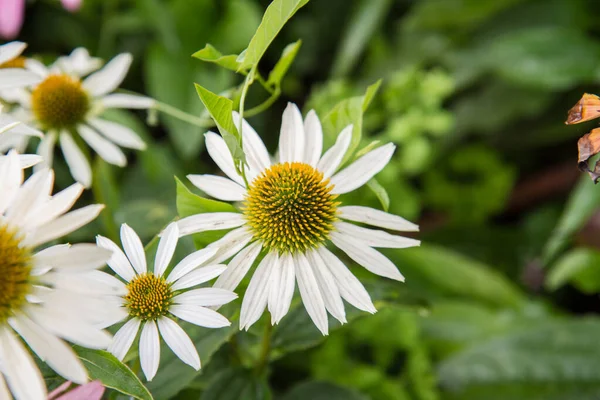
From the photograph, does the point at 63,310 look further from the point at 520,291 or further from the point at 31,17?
the point at 31,17

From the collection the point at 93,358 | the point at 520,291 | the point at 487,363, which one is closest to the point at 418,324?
the point at 487,363

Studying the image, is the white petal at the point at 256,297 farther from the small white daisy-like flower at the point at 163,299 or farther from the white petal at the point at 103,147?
the white petal at the point at 103,147

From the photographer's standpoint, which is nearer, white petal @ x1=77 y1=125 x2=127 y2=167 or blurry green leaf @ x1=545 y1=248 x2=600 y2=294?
white petal @ x1=77 y1=125 x2=127 y2=167

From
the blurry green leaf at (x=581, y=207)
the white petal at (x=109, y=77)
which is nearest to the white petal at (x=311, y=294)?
the white petal at (x=109, y=77)

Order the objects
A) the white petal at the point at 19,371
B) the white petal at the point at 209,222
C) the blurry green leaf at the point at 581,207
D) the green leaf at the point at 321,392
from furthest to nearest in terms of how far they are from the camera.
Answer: the blurry green leaf at the point at 581,207 < the green leaf at the point at 321,392 < the white petal at the point at 209,222 < the white petal at the point at 19,371

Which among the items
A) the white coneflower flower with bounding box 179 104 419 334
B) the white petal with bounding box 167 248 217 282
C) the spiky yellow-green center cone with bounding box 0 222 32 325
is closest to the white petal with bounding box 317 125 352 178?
the white coneflower flower with bounding box 179 104 419 334

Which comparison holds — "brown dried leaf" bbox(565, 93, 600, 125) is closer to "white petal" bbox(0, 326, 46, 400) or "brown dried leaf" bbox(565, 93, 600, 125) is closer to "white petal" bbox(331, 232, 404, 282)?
"white petal" bbox(331, 232, 404, 282)

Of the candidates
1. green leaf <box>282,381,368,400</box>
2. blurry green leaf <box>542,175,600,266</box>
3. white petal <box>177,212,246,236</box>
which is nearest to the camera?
white petal <box>177,212,246,236</box>
